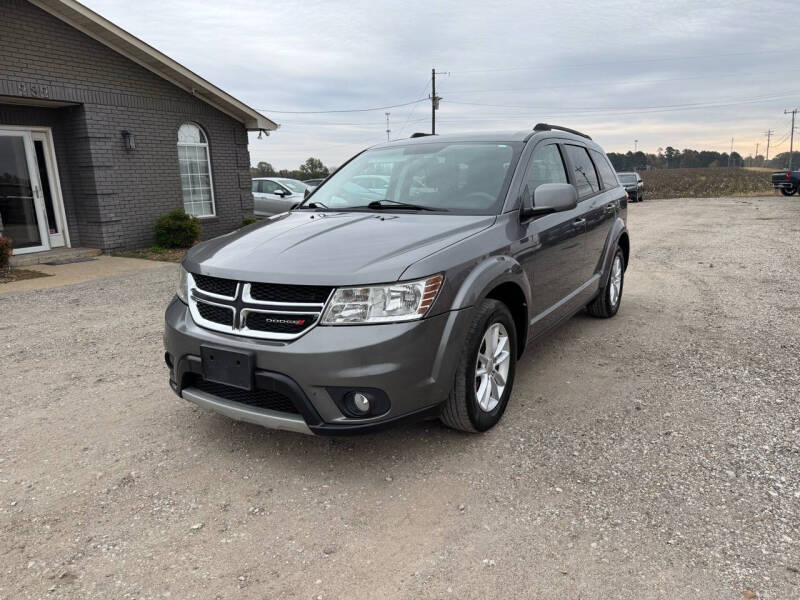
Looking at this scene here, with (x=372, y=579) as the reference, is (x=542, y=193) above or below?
above

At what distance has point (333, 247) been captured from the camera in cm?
312

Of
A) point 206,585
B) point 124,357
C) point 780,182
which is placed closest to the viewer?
point 206,585

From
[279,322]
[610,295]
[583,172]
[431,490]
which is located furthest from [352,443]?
[610,295]

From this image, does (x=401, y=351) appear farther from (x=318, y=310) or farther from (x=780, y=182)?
(x=780, y=182)

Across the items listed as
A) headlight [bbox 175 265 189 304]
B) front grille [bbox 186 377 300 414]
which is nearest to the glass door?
headlight [bbox 175 265 189 304]

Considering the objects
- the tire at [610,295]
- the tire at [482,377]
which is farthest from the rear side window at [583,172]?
the tire at [482,377]

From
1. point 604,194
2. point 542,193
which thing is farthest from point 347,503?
point 604,194

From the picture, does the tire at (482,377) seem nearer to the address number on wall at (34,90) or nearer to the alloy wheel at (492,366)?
the alloy wheel at (492,366)

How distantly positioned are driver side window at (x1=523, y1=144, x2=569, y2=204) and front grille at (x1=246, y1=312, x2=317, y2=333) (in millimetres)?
1876

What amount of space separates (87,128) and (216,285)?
942cm

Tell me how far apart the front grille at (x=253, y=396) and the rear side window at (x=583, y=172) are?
125 inches

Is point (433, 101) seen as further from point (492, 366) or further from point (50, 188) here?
point (492, 366)

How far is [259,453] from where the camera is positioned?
3303 millimetres

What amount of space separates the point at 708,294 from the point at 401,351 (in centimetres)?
589
